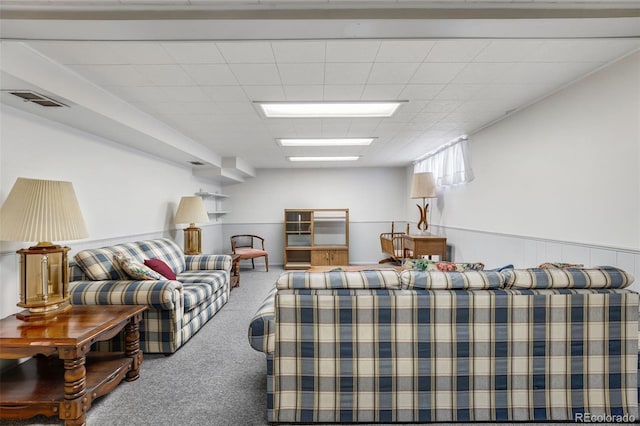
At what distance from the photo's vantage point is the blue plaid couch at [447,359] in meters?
1.73

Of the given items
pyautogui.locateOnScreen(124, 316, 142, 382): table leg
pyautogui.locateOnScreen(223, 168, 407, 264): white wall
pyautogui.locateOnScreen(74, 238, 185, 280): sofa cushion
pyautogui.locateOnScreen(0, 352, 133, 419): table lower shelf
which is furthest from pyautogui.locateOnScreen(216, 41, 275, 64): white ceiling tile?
pyautogui.locateOnScreen(223, 168, 407, 264): white wall

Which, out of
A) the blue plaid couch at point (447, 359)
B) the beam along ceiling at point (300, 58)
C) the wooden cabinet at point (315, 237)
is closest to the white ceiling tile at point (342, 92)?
the beam along ceiling at point (300, 58)

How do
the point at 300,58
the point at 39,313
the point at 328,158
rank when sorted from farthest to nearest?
1. the point at 328,158
2. the point at 300,58
3. the point at 39,313

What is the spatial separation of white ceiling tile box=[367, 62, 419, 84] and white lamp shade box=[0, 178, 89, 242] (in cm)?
243

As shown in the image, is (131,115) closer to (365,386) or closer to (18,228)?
(18,228)

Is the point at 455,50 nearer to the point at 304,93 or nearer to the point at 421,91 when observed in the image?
the point at 421,91

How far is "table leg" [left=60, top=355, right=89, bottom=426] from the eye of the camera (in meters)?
1.71

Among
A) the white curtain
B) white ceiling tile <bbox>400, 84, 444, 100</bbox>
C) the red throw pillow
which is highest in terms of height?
white ceiling tile <bbox>400, 84, 444, 100</bbox>

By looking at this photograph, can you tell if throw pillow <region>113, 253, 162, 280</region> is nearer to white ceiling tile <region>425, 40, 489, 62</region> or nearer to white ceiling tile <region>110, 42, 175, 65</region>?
white ceiling tile <region>110, 42, 175, 65</region>

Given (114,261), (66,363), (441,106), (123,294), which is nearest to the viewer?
(66,363)

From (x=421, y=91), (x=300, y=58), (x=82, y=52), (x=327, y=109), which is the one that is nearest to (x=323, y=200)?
(x=327, y=109)

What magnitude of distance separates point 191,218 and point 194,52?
300 cm

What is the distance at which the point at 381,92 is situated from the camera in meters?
2.75

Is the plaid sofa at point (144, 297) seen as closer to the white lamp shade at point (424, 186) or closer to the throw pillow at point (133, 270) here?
the throw pillow at point (133, 270)
